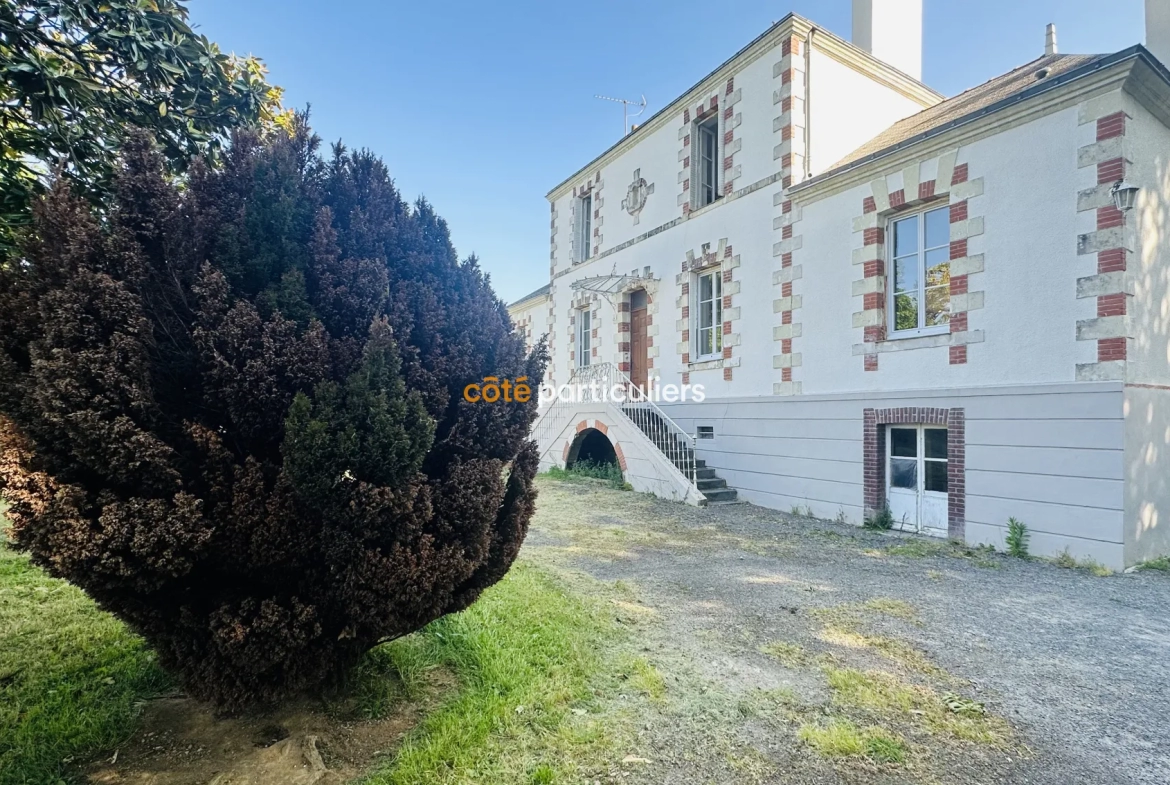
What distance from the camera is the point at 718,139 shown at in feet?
32.0

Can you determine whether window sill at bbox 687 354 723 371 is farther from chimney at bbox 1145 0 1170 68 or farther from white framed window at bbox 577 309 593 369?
chimney at bbox 1145 0 1170 68

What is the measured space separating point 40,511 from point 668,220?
10.2 metres

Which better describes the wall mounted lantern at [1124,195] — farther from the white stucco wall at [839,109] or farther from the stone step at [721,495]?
the stone step at [721,495]

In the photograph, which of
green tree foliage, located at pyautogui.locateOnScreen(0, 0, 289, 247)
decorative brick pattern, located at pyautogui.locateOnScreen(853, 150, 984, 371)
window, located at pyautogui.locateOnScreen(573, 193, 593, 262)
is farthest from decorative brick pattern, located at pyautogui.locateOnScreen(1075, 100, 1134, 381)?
window, located at pyautogui.locateOnScreen(573, 193, 593, 262)

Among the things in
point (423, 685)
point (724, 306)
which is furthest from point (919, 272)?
point (423, 685)

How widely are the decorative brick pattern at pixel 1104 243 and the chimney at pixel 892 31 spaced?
4.97m

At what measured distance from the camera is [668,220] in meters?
10.7

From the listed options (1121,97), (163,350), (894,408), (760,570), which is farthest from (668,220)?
(163,350)

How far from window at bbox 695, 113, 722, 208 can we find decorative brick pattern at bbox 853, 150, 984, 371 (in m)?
3.41

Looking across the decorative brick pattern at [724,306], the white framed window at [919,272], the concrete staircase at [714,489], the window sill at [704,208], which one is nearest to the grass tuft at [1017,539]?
the white framed window at [919,272]

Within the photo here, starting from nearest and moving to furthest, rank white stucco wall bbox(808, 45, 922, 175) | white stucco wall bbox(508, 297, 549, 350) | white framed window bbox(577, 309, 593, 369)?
1. white stucco wall bbox(808, 45, 922, 175)
2. white framed window bbox(577, 309, 593, 369)
3. white stucco wall bbox(508, 297, 549, 350)

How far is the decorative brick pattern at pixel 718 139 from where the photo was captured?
931cm

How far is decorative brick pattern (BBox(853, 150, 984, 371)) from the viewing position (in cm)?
625

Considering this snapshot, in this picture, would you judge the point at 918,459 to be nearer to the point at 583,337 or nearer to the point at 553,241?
the point at 583,337
